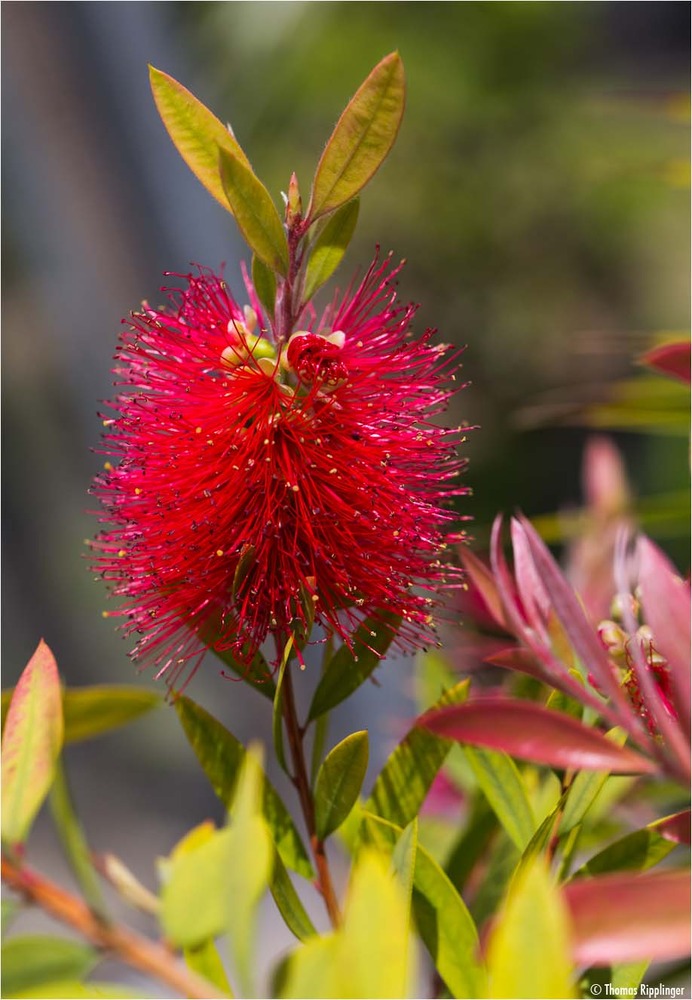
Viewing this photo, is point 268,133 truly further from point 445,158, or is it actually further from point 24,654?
point 24,654

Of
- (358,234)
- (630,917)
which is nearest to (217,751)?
(630,917)

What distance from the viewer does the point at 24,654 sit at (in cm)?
141

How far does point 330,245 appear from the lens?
28 centimetres

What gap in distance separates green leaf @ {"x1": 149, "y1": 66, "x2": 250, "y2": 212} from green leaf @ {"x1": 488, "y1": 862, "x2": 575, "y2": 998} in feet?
0.61

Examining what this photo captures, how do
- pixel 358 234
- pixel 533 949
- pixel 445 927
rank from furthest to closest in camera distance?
pixel 358 234 → pixel 445 927 → pixel 533 949

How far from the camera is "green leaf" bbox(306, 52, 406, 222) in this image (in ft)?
0.80

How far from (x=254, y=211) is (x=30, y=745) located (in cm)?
15

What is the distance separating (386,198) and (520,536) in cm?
243

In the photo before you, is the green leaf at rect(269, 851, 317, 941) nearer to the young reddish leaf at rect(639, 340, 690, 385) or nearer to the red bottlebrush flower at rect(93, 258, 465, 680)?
the red bottlebrush flower at rect(93, 258, 465, 680)

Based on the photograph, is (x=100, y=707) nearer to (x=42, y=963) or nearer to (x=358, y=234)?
(x=42, y=963)

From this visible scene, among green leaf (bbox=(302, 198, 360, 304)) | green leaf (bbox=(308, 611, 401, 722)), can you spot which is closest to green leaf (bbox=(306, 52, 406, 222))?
green leaf (bbox=(302, 198, 360, 304))

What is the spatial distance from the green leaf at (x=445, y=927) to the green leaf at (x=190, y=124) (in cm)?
19

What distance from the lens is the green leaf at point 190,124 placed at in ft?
0.81

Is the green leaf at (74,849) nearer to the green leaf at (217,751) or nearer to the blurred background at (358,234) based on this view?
the green leaf at (217,751)
